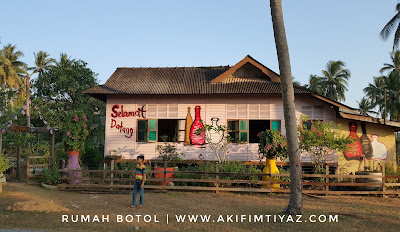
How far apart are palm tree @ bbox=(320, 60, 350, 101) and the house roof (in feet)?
131

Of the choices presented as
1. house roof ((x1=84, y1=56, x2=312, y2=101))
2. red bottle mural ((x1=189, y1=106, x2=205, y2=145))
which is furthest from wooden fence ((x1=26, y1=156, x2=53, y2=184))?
red bottle mural ((x1=189, y1=106, x2=205, y2=145))

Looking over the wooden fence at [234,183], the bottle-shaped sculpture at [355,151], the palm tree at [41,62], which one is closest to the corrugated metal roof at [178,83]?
the bottle-shaped sculpture at [355,151]

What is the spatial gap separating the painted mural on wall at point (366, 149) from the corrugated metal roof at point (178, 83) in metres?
3.77

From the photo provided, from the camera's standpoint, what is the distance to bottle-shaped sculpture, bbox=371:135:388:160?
55.8 ft

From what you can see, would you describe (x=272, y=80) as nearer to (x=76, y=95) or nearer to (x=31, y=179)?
(x=31, y=179)

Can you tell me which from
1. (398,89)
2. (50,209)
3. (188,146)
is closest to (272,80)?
(188,146)

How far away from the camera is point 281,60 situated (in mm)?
9625

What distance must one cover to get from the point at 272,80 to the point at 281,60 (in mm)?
8132

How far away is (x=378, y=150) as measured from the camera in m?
17.0

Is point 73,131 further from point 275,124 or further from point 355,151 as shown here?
point 355,151

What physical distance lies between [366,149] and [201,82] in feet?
29.4

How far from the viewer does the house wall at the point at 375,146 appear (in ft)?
55.8

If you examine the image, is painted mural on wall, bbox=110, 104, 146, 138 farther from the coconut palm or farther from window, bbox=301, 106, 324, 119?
the coconut palm

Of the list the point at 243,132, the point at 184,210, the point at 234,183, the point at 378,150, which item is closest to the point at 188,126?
the point at 243,132
